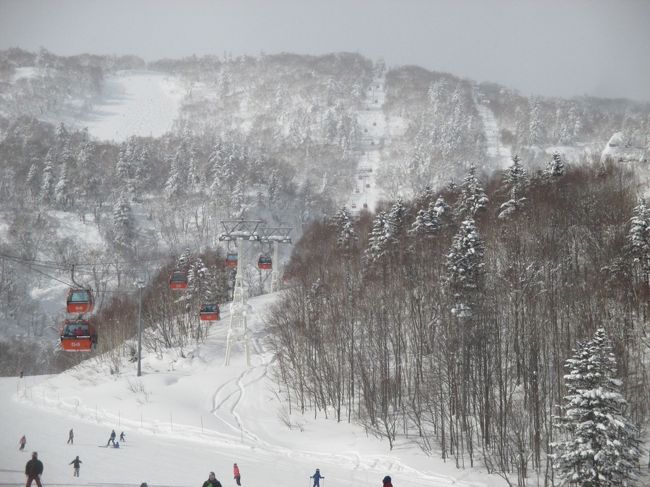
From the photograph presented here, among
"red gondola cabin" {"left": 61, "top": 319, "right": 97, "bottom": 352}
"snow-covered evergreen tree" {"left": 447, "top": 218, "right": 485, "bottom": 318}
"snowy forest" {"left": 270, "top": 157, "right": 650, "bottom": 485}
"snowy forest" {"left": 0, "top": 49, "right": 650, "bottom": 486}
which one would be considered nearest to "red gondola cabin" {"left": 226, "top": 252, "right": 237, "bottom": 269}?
"snowy forest" {"left": 0, "top": 49, "right": 650, "bottom": 486}

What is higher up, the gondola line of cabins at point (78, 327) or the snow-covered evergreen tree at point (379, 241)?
the snow-covered evergreen tree at point (379, 241)

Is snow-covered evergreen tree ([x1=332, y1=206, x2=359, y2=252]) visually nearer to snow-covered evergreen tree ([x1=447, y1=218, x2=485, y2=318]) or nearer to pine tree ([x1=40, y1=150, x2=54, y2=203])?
snow-covered evergreen tree ([x1=447, y1=218, x2=485, y2=318])

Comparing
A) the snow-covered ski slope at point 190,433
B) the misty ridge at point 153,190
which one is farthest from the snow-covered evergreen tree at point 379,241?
the misty ridge at point 153,190

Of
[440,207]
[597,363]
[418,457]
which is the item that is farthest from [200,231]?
[597,363]

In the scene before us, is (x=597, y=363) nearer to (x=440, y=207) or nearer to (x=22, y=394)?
(x=440, y=207)

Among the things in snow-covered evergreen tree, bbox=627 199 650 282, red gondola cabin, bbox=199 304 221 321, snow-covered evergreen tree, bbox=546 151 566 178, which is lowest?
red gondola cabin, bbox=199 304 221 321

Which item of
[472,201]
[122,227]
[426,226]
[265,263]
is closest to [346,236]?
[265,263]

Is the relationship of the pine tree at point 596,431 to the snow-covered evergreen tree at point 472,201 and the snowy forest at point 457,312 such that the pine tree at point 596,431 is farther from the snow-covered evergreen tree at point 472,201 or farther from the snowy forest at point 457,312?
the snow-covered evergreen tree at point 472,201
